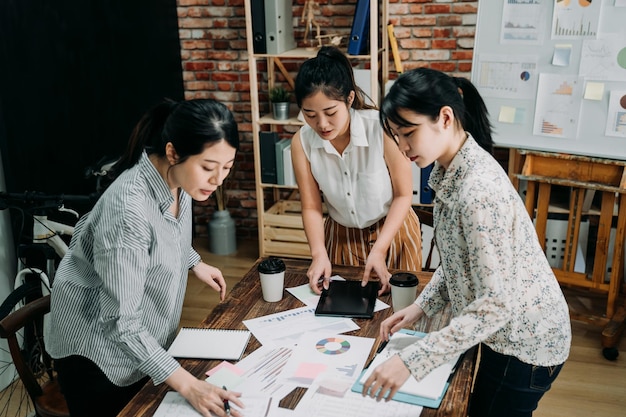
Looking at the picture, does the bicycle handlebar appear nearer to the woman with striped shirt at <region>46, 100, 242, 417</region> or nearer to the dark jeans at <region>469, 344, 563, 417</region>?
the woman with striped shirt at <region>46, 100, 242, 417</region>

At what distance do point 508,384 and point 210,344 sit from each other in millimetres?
742

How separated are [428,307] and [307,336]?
327 millimetres

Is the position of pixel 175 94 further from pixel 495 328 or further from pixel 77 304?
pixel 495 328

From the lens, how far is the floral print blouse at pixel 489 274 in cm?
125

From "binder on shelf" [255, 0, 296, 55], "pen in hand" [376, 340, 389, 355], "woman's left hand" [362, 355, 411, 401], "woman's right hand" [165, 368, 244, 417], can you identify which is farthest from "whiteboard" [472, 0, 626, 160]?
"woman's right hand" [165, 368, 244, 417]

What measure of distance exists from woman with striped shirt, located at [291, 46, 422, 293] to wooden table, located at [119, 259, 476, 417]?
0.44 ft

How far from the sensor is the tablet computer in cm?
181

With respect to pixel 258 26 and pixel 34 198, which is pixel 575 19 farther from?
pixel 34 198

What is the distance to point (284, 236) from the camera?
14.0ft

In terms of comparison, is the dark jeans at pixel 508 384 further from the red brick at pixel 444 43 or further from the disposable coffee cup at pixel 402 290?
the red brick at pixel 444 43

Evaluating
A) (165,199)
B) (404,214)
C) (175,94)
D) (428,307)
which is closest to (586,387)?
(404,214)

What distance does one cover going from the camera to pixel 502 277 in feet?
4.12

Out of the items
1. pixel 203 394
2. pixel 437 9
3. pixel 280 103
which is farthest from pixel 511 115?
pixel 203 394

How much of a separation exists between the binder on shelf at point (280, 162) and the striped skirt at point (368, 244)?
172 cm
